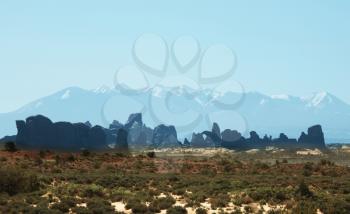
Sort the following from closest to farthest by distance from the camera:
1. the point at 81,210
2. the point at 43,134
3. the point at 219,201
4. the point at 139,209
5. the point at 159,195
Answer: the point at 81,210
the point at 139,209
the point at 219,201
the point at 159,195
the point at 43,134

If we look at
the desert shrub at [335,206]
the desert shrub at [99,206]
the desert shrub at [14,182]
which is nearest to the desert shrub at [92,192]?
the desert shrub at [99,206]

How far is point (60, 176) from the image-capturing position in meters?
45.2

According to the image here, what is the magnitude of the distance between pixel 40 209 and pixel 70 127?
17362cm

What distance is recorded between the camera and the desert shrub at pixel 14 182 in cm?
3606

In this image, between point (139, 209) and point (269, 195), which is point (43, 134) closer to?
point (269, 195)

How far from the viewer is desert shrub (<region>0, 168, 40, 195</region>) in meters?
36.1

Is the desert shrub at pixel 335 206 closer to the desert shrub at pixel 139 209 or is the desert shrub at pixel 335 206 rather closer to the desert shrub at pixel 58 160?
the desert shrub at pixel 139 209

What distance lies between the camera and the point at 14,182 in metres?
36.5

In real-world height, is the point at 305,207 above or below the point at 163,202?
below

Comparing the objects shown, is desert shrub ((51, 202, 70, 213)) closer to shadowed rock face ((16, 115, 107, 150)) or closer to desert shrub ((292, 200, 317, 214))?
desert shrub ((292, 200, 317, 214))

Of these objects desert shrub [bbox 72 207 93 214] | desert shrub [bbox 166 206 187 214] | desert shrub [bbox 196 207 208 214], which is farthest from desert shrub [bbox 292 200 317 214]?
desert shrub [bbox 72 207 93 214]

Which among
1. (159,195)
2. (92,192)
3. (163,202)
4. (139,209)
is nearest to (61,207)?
(139,209)

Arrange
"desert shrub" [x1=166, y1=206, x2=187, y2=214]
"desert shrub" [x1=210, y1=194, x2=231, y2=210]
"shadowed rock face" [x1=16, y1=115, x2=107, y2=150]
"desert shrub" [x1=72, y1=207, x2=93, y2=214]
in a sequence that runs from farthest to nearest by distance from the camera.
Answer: "shadowed rock face" [x1=16, y1=115, x2=107, y2=150] < "desert shrub" [x1=210, y1=194, x2=231, y2=210] < "desert shrub" [x1=166, y1=206, x2=187, y2=214] < "desert shrub" [x1=72, y1=207, x2=93, y2=214]

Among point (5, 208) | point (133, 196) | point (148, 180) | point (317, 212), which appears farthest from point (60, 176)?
point (317, 212)
